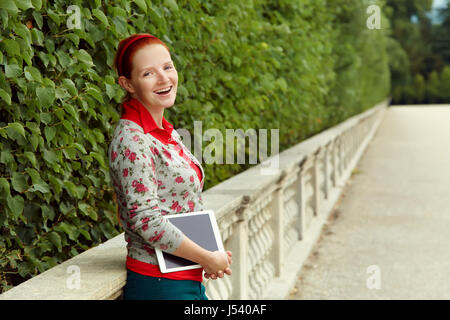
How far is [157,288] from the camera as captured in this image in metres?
2.13

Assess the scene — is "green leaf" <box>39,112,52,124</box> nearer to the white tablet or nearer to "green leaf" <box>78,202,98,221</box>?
"green leaf" <box>78,202,98,221</box>

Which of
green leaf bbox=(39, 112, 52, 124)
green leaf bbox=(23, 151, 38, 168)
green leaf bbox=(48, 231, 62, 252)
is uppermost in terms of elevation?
green leaf bbox=(39, 112, 52, 124)

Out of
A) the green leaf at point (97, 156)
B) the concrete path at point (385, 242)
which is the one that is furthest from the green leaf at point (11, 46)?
the concrete path at point (385, 242)

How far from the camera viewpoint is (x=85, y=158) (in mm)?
2623

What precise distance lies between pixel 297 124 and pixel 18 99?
19.4 ft

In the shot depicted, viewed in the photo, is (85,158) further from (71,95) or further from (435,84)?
(435,84)

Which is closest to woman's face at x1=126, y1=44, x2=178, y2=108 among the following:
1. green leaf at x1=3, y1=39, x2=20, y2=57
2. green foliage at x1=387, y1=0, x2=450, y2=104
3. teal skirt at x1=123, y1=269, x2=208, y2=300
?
green leaf at x1=3, y1=39, x2=20, y2=57

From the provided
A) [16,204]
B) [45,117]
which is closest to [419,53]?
[45,117]

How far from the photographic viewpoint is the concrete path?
525cm

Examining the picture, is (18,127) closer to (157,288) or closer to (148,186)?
(148,186)

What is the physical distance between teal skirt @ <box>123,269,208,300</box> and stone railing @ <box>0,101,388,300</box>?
1.6 inches

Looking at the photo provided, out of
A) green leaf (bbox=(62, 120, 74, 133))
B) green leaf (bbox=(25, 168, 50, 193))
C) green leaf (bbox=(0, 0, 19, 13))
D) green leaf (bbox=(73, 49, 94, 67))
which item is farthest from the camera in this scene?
green leaf (bbox=(73, 49, 94, 67))

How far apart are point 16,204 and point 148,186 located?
559 mm

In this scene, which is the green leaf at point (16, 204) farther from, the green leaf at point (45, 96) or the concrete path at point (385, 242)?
the concrete path at point (385, 242)
